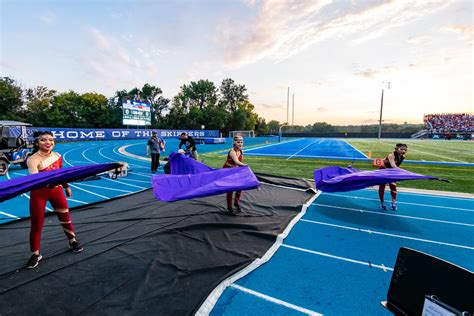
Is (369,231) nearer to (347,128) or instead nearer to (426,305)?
(426,305)

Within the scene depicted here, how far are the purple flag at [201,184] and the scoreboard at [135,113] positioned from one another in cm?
3028

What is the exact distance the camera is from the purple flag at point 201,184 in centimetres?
333

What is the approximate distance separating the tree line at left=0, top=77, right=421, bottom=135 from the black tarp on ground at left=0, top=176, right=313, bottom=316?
30.2 metres

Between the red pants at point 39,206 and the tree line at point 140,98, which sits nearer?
the red pants at point 39,206

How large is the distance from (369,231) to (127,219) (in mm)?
5027

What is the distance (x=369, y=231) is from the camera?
4297 mm

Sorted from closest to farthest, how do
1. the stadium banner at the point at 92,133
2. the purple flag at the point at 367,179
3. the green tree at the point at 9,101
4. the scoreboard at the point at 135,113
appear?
the purple flag at the point at 367,179, the stadium banner at the point at 92,133, the scoreboard at the point at 135,113, the green tree at the point at 9,101

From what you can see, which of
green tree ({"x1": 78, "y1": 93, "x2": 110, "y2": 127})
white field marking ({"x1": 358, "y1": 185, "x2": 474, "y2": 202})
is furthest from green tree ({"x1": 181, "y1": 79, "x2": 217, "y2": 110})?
white field marking ({"x1": 358, "y1": 185, "x2": 474, "y2": 202})

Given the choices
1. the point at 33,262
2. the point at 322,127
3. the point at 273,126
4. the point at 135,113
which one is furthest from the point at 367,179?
the point at 322,127

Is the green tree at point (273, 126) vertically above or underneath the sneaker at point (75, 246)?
above

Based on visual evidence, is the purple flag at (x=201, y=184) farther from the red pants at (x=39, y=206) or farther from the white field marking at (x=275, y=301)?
the white field marking at (x=275, y=301)

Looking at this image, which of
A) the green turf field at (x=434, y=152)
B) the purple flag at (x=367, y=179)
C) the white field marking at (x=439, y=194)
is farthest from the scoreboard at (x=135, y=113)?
the white field marking at (x=439, y=194)

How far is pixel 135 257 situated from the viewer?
3258mm

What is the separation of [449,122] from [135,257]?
92740 mm
